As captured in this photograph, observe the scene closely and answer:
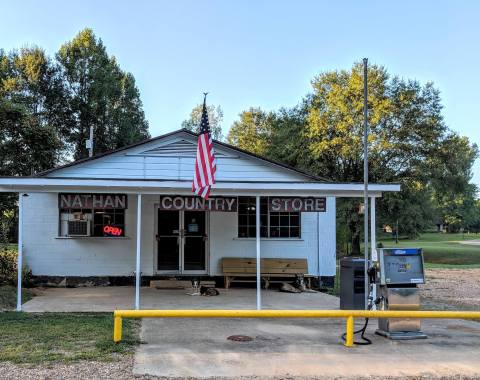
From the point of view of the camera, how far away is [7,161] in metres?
20.1

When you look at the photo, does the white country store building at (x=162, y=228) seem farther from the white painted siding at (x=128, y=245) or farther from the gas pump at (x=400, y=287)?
the gas pump at (x=400, y=287)

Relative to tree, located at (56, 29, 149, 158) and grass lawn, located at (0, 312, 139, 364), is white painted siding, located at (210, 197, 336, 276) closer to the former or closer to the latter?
grass lawn, located at (0, 312, 139, 364)

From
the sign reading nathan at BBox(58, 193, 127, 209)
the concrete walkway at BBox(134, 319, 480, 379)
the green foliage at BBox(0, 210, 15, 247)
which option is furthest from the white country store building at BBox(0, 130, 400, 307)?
the concrete walkway at BBox(134, 319, 480, 379)

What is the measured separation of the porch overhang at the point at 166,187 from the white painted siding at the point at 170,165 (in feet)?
11.4

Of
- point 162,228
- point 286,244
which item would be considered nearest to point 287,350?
point 286,244

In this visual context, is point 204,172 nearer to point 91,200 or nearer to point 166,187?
point 166,187

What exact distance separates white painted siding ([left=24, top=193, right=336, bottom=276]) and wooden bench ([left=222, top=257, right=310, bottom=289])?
40cm

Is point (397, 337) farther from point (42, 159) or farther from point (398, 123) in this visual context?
point (398, 123)

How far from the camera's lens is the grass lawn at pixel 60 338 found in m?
6.40

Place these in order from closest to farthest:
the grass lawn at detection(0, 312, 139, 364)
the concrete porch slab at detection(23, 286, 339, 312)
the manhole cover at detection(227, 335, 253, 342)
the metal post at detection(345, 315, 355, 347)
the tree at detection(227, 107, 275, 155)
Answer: the grass lawn at detection(0, 312, 139, 364), the metal post at detection(345, 315, 355, 347), the manhole cover at detection(227, 335, 253, 342), the concrete porch slab at detection(23, 286, 339, 312), the tree at detection(227, 107, 275, 155)

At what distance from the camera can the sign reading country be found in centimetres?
1134

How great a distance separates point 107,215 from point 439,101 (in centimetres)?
2177

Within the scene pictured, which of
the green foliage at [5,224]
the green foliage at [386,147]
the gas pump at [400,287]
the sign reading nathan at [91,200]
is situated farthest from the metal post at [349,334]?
the green foliage at [386,147]

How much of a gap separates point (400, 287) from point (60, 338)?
5164 mm
